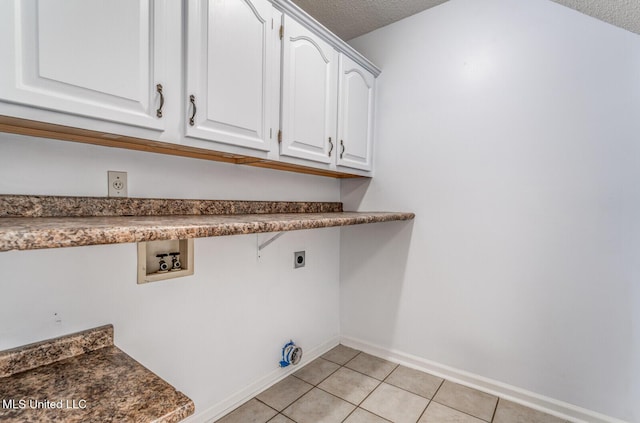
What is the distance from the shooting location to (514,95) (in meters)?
1.72

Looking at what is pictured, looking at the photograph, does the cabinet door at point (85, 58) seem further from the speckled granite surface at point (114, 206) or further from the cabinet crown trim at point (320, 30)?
the cabinet crown trim at point (320, 30)

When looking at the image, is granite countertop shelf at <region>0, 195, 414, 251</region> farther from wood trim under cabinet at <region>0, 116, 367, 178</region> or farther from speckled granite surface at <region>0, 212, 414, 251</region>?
wood trim under cabinet at <region>0, 116, 367, 178</region>

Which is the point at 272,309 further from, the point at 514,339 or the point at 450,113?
the point at 450,113

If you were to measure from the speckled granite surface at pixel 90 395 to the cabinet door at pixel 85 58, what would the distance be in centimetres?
75

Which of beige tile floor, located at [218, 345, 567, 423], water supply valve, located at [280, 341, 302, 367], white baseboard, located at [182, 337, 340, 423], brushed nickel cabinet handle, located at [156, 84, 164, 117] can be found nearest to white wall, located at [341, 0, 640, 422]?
beige tile floor, located at [218, 345, 567, 423]

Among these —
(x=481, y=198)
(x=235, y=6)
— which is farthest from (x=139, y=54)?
(x=481, y=198)

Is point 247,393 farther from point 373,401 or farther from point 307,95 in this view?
point 307,95

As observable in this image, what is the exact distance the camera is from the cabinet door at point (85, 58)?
2.56 ft

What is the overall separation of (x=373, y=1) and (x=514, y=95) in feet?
3.26

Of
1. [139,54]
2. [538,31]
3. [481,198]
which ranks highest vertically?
[538,31]

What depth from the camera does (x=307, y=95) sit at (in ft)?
5.33

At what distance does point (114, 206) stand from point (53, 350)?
506 mm

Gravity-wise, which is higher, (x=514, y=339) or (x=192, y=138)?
(x=192, y=138)

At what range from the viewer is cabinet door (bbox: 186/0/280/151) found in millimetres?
1132
